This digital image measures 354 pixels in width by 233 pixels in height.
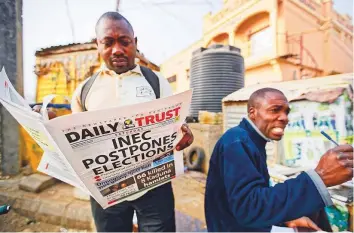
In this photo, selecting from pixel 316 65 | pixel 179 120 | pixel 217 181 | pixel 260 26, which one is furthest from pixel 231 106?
pixel 316 65

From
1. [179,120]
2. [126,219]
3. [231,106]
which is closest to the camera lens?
[179,120]

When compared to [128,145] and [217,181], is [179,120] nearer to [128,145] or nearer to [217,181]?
[128,145]

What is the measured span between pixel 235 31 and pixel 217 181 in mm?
10322

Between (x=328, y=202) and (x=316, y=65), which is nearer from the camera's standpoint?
(x=328, y=202)

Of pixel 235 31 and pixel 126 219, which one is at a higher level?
pixel 235 31

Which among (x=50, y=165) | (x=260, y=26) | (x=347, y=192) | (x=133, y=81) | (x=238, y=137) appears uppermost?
(x=260, y=26)

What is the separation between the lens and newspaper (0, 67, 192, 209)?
23.9 inches

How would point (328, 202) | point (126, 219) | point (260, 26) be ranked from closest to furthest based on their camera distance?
point (328, 202), point (126, 219), point (260, 26)

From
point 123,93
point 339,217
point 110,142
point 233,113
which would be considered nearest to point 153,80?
point 123,93

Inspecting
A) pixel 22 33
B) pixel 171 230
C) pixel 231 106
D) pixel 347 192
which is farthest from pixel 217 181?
pixel 231 106

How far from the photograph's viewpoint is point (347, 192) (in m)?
2.13

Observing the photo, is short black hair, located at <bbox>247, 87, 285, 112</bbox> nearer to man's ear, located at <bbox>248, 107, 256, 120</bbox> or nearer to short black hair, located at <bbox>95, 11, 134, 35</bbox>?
man's ear, located at <bbox>248, 107, 256, 120</bbox>

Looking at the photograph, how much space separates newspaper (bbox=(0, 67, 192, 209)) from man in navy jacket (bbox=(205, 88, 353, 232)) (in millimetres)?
262

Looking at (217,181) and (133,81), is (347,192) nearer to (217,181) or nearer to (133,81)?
(217,181)
